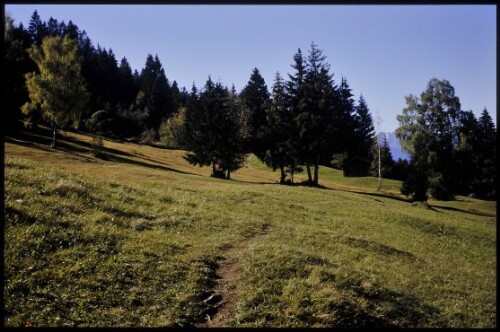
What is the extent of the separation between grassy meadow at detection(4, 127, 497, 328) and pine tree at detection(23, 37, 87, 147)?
41.4 m

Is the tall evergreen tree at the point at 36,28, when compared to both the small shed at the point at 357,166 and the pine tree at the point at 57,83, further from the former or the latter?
the small shed at the point at 357,166

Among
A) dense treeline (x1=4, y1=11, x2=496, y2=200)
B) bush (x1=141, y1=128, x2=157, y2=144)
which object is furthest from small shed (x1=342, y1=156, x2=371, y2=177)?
bush (x1=141, y1=128, x2=157, y2=144)

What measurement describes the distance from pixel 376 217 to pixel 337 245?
13.4 meters

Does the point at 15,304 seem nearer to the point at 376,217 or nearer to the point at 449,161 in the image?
the point at 376,217

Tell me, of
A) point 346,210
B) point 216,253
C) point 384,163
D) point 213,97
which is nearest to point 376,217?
point 346,210

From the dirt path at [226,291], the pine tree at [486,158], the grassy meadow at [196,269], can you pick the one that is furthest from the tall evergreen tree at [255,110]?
the dirt path at [226,291]

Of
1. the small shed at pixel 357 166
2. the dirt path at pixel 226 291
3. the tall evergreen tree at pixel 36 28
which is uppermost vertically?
the tall evergreen tree at pixel 36 28

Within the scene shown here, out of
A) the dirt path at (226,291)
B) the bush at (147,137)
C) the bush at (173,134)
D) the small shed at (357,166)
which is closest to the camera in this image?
the dirt path at (226,291)

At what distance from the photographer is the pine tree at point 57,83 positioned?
2206 inches

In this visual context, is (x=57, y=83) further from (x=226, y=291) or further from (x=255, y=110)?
(x=226, y=291)

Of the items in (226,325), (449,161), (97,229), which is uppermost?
(449,161)

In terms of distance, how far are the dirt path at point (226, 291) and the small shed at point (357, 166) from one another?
2959 inches

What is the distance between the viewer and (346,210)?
3134cm

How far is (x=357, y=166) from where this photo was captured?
90.6 metres
